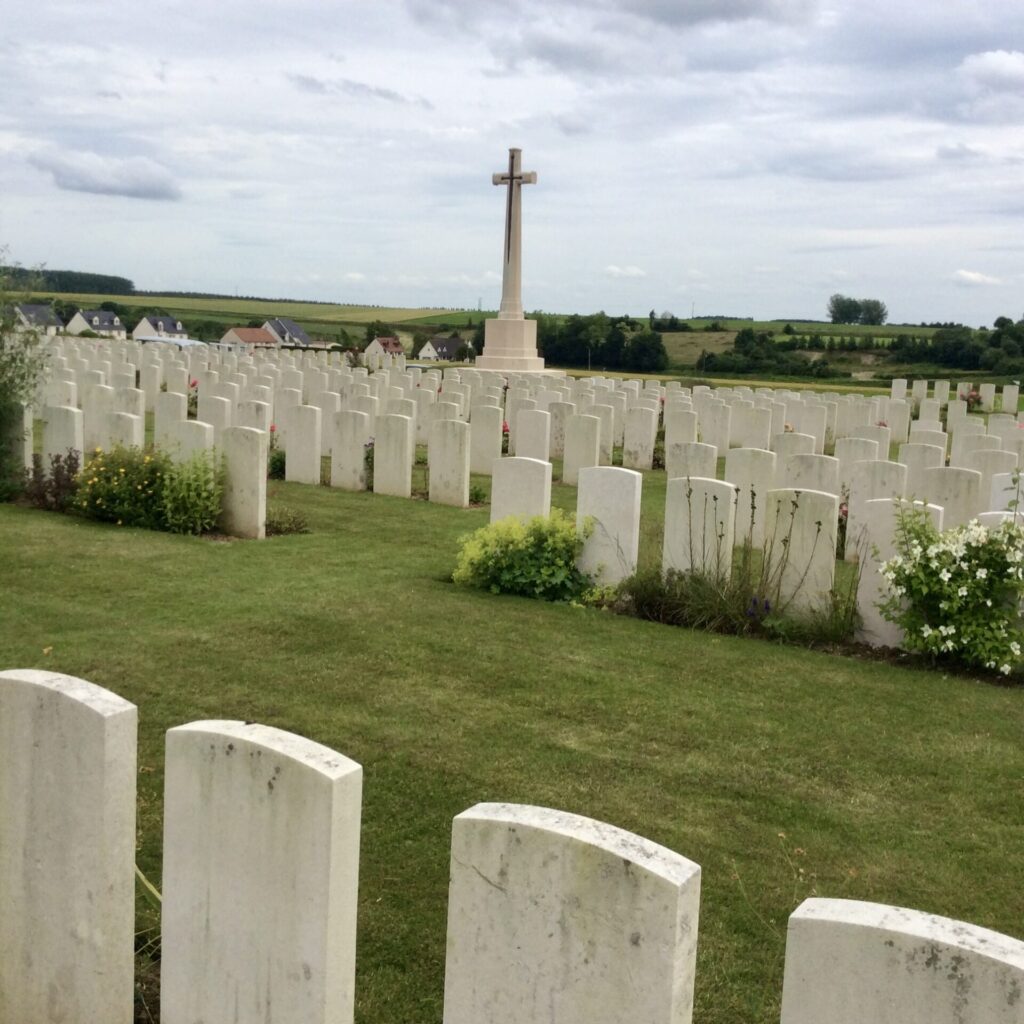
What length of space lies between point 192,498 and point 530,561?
3367mm

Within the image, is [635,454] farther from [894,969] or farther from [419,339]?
[419,339]

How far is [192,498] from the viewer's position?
32.0 ft

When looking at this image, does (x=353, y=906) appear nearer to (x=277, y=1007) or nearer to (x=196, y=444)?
(x=277, y=1007)

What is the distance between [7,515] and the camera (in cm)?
1012

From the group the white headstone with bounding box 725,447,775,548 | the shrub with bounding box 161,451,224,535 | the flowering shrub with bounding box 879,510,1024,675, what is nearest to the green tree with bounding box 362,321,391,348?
the shrub with bounding box 161,451,224,535

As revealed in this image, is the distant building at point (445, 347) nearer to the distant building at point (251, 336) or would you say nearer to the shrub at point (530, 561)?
the distant building at point (251, 336)

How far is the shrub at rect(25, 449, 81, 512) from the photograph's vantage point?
34.5ft

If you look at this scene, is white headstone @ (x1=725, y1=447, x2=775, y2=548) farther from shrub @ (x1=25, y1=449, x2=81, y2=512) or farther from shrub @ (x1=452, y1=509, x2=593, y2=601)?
shrub @ (x1=25, y1=449, x2=81, y2=512)

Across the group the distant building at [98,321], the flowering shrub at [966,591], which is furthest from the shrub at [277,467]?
the distant building at [98,321]

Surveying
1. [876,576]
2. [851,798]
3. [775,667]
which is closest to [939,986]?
[851,798]

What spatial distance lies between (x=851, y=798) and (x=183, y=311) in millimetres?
104322

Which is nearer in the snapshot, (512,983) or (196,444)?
(512,983)

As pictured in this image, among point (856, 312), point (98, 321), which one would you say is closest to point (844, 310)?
point (856, 312)

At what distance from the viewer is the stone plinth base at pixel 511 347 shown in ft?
93.2
